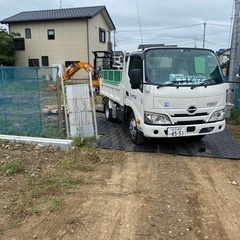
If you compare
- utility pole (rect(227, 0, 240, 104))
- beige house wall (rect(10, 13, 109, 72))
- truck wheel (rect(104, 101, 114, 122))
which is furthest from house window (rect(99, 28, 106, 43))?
truck wheel (rect(104, 101, 114, 122))

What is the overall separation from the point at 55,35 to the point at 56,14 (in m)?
2.18

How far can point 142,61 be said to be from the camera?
5.71m

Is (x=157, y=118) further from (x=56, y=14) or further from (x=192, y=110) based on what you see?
(x=56, y=14)

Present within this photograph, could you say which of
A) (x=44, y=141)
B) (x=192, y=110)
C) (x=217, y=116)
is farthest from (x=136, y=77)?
(x=44, y=141)

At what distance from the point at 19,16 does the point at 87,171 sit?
2939cm

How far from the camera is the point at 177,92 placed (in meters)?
5.38

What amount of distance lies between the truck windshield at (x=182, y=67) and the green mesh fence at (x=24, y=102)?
8.64 feet

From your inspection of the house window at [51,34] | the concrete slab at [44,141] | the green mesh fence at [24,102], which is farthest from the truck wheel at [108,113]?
the house window at [51,34]

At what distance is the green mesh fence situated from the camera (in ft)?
22.0

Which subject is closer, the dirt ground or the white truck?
the dirt ground

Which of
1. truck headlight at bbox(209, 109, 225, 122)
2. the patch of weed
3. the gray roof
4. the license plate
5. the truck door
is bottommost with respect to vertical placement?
the patch of weed

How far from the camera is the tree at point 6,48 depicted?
26.6 metres

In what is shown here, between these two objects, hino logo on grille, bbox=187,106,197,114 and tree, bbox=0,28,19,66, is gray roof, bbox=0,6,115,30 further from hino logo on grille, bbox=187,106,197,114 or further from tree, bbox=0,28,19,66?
hino logo on grille, bbox=187,106,197,114

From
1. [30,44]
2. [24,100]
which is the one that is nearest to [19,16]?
[30,44]
